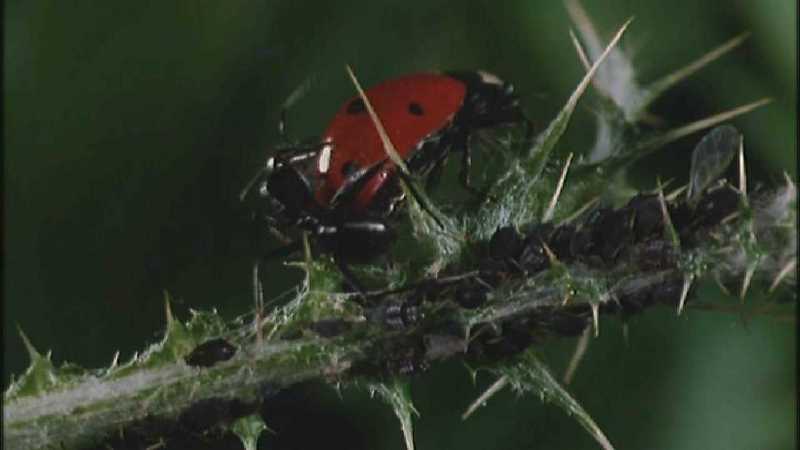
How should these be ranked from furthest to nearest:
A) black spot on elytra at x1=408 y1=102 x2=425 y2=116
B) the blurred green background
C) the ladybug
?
the blurred green background < black spot on elytra at x1=408 y1=102 x2=425 y2=116 < the ladybug

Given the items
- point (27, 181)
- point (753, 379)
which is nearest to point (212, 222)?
point (27, 181)

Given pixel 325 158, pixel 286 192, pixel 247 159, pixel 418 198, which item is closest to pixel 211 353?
pixel 418 198

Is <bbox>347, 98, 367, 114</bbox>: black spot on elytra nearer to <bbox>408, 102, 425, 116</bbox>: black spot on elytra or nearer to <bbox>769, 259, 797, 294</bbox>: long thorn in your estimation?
<bbox>408, 102, 425, 116</bbox>: black spot on elytra

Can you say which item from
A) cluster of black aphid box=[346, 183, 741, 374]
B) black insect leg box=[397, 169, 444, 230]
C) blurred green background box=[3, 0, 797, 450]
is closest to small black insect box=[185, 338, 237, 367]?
cluster of black aphid box=[346, 183, 741, 374]

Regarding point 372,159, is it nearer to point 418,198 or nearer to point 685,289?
point 418,198

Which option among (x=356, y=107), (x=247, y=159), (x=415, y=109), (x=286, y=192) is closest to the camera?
(x=286, y=192)

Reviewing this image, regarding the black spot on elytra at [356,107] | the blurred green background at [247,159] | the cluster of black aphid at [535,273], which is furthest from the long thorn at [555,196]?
the blurred green background at [247,159]
